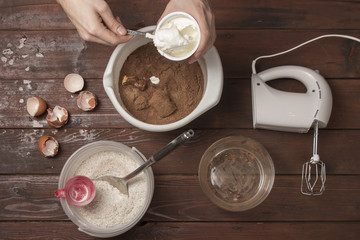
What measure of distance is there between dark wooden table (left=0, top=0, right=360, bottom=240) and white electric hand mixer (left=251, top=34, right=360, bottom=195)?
42 mm

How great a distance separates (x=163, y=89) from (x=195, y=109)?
11cm

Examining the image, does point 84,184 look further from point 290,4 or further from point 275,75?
point 290,4

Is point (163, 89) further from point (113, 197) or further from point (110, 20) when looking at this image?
point (113, 197)

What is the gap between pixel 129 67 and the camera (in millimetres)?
804

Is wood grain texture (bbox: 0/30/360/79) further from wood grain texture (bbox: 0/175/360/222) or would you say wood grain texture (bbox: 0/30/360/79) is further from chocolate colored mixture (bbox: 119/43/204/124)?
wood grain texture (bbox: 0/175/360/222)

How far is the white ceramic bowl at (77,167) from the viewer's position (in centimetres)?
78

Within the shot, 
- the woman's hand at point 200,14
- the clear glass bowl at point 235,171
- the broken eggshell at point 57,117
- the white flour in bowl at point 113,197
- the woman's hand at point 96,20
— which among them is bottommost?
the broken eggshell at point 57,117

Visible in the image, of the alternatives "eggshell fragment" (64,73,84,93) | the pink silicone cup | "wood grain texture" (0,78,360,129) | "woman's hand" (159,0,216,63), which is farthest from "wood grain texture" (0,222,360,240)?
"woman's hand" (159,0,216,63)

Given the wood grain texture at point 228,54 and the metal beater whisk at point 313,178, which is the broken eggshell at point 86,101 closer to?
the wood grain texture at point 228,54

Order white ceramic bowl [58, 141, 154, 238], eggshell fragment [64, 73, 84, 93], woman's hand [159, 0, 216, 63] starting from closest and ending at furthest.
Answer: woman's hand [159, 0, 216, 63] → white ceramic bowl [58, 141, 154, 238] → eggshell fragment [64, 73, 84, 93]

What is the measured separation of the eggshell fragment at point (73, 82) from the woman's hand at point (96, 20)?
0.74ft

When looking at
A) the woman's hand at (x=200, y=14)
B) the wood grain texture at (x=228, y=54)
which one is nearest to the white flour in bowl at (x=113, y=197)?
the wood grain texture at (x=228, y=54)

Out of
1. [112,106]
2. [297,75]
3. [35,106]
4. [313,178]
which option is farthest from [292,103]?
[35,106]

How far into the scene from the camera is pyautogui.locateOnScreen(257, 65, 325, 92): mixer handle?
84cm
